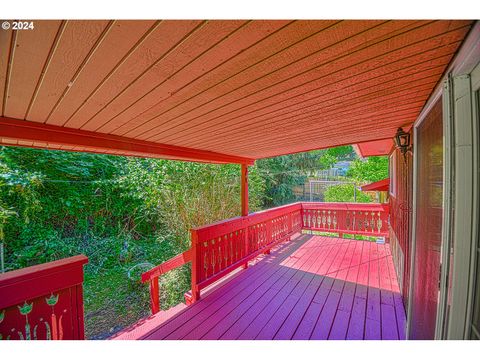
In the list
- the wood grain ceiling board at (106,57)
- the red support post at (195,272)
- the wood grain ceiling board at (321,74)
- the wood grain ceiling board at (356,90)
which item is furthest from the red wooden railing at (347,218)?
the wood grain ceiling board at (106,57)

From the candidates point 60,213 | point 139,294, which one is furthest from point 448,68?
point 60,213

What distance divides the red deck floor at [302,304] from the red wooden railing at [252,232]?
0.90 ft

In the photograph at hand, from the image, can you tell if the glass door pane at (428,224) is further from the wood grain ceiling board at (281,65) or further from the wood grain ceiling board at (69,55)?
the wood grain ceiling board at (69,55)

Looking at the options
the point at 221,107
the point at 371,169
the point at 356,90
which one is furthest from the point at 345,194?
the point at 221,107

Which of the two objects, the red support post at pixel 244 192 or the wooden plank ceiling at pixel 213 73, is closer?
the wooden plank ceiling at pixel 213 73

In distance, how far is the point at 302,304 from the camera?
2.71m

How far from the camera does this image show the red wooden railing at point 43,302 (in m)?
1.30

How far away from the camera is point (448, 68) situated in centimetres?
108

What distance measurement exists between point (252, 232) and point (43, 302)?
3.15 metres

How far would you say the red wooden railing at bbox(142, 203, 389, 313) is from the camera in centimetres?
299

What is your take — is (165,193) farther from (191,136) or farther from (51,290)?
(51,290)

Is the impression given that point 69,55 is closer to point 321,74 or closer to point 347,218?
point 321,74

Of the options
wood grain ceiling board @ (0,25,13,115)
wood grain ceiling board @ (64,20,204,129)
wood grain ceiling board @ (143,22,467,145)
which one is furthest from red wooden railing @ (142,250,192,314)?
wood grain ceiling board @ (0,25,13,115)
